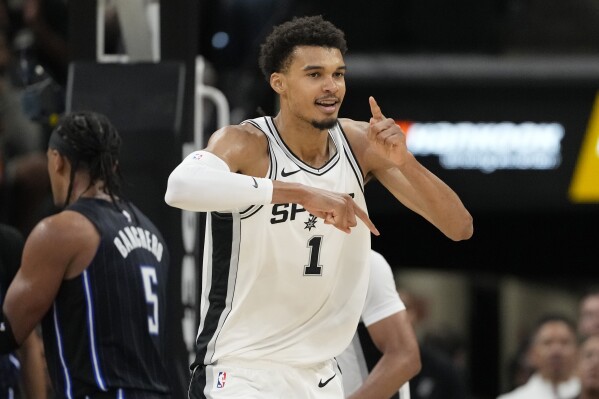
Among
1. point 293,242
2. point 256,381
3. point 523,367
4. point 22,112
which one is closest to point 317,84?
point 293,242

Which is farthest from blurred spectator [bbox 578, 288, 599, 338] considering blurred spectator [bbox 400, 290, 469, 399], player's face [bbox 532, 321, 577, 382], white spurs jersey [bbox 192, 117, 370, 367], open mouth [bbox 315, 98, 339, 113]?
open mouth [bbox 315, 98, 339, 113]

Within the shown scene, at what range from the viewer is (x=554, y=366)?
9.65 meters

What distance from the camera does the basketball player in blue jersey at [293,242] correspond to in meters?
5.42

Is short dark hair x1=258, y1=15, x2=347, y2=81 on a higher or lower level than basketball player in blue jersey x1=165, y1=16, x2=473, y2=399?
higher

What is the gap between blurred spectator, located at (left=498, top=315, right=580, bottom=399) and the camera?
31.6 feet

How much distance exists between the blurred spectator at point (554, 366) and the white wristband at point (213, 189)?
4863 mm

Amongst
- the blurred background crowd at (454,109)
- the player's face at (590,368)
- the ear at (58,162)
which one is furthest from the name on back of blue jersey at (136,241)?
the player's face at (590,368)

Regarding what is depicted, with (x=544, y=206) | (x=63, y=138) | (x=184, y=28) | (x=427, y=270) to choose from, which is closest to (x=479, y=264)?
(x=427, y=270)

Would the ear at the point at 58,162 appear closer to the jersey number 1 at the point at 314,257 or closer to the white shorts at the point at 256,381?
the white shorts at the point at 256,381

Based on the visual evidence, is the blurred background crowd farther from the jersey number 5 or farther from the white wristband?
the white wristband

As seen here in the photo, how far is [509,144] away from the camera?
13.0 metres

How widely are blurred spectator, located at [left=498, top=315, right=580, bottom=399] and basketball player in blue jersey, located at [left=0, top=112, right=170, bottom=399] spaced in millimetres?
4112

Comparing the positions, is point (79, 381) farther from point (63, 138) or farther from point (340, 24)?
point (340, 24)

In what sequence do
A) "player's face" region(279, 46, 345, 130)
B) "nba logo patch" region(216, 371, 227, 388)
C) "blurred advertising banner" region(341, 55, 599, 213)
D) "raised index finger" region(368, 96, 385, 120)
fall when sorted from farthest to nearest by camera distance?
1. "blurred advertising banner" region(341, 55, 599, 213)
2. "player's face" region(279, 46, 345, 130)
3. "nba logo patch" region(216, 371, 227, 388)
4. "raised index finger" region(368, 96, 385, 120)
